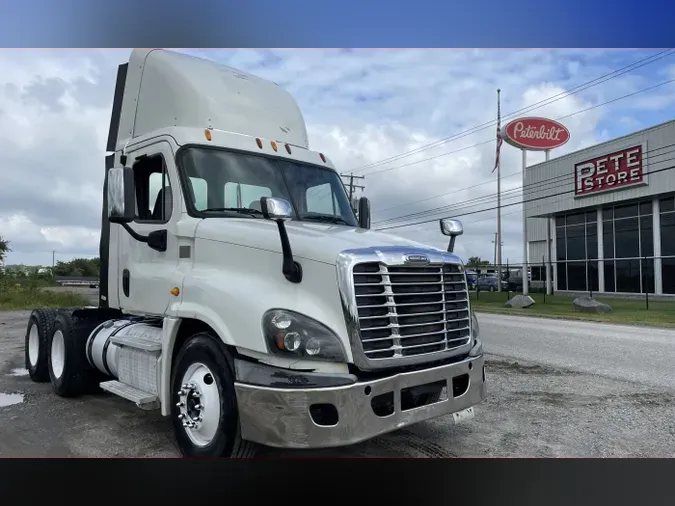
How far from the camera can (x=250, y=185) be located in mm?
4996

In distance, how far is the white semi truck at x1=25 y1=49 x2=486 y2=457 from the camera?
3.71 meters

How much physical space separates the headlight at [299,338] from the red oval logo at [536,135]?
3.57m

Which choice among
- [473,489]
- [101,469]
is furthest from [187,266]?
→ [473,489]

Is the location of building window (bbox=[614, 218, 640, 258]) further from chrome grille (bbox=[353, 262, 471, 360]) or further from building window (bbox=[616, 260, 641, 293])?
chrome grille (bbox=[353, 262, 471, 360])

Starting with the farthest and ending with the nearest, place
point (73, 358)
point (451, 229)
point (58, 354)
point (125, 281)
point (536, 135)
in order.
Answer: point (536, 135), point (58, 354), point (73, 358), point (125, 281), point (451, 229)

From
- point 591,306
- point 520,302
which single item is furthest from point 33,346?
point 520,302

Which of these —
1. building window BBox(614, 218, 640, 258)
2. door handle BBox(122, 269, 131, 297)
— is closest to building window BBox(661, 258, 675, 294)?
building window BBox(614, 218, 640, 258)

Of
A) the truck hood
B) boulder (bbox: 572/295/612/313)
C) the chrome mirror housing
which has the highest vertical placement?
the chrome mirror housing

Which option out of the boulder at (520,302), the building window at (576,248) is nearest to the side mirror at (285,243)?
the boulder at (520,302)

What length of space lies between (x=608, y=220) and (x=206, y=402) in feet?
78.7

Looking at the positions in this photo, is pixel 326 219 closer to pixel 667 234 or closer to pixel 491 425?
pixel 491 425

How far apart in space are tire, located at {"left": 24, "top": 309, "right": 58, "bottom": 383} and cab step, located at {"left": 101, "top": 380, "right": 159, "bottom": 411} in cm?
213

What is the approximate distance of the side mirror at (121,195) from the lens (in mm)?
4625

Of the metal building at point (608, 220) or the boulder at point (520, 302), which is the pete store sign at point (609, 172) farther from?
the boulder at point (520, 302)
